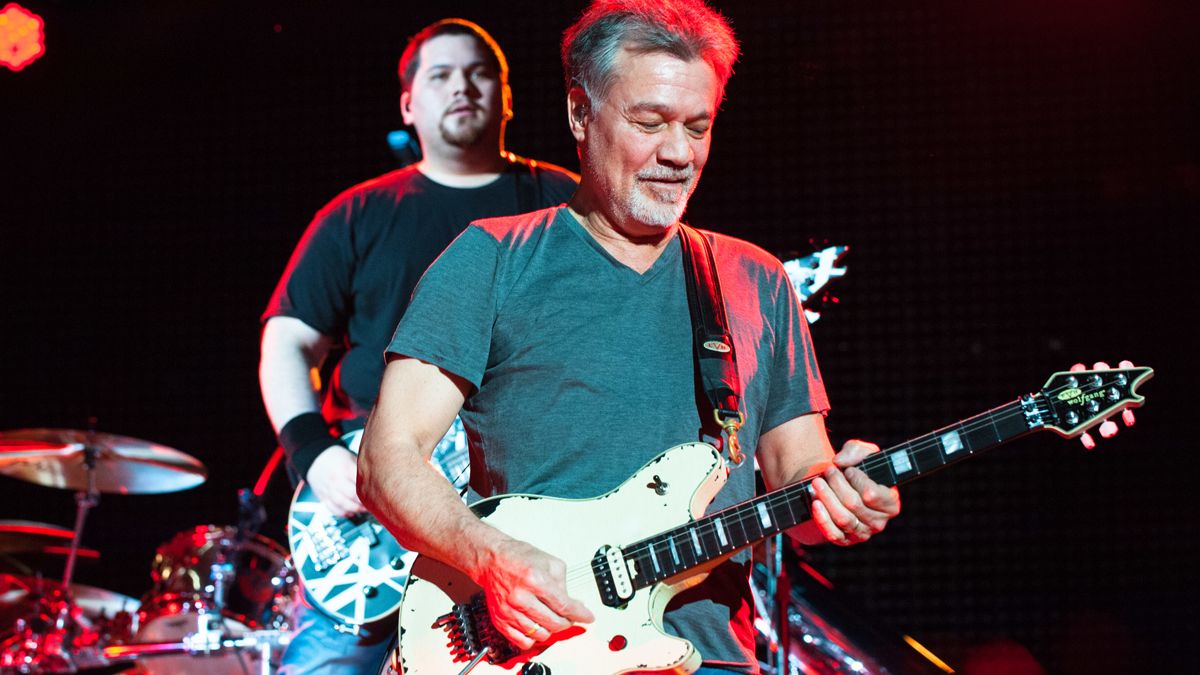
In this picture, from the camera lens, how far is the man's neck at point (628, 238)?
258cm

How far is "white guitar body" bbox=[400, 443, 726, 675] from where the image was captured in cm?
211

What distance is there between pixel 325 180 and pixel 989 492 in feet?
12.3

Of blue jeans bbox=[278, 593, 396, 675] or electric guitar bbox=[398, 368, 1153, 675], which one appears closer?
electric guitar bbox=[398, 368, 1153, 675]

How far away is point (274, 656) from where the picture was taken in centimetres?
445

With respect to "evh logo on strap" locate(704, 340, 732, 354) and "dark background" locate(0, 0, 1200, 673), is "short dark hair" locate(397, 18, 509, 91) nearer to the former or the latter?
"dark background" locate(0, 0, 1200, 673)

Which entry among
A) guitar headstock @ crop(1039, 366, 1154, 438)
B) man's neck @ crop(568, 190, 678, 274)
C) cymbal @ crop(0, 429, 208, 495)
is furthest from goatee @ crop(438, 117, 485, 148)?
cymbal @ crop(0, 429, 208, 495)

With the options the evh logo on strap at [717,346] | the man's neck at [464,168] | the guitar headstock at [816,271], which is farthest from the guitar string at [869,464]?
the man's neck at [464,168]

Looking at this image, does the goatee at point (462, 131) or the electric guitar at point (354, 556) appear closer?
the electric guitar at point (354, 556)

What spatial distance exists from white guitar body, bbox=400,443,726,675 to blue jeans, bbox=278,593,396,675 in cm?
93

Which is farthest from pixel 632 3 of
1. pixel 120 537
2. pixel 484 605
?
pixel 120 537

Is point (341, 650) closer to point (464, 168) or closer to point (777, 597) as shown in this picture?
point (777, 597)

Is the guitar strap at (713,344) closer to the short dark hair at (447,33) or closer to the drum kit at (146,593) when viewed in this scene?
the short dark hair at (447,33)

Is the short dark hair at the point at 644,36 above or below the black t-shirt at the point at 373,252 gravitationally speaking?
above

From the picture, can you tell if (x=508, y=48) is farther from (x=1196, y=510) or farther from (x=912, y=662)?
(x=1196, y=510)
